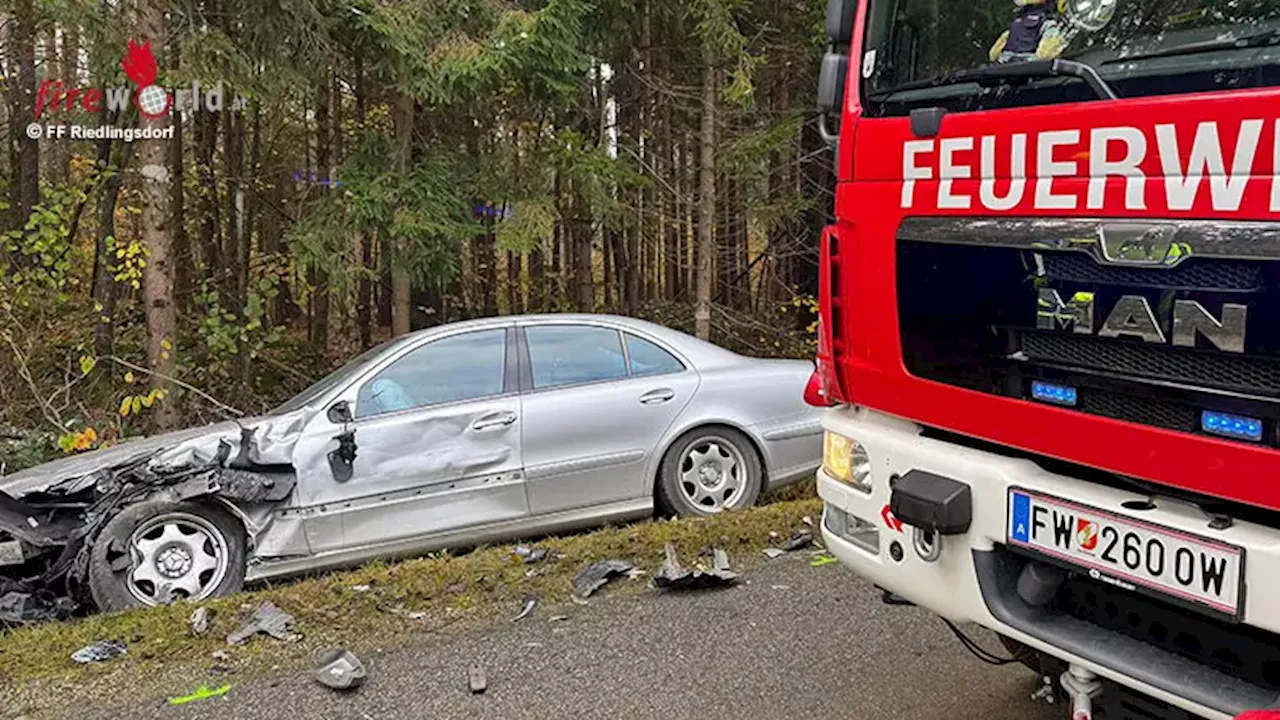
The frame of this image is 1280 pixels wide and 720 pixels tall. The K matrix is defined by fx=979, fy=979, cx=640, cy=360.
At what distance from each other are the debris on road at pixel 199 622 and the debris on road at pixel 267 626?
13 cm

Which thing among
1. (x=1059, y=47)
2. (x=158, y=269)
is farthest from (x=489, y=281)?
(x=1059, y=47)

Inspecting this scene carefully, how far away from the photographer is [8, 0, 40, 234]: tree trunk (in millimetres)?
12359

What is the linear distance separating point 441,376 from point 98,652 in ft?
7.39

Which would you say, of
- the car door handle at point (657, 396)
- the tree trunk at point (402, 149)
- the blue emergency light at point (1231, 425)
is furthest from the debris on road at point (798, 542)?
the tree trunk at point (402, 149)

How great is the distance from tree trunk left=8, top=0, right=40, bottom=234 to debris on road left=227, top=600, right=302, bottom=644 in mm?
9790

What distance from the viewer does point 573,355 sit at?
19.9 ft

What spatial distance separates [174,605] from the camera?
4727mm

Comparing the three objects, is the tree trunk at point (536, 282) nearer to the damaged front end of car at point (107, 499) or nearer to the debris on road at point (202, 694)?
the damaged front end of car at point (107, 499)

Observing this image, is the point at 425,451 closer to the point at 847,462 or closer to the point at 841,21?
the point at 847,462

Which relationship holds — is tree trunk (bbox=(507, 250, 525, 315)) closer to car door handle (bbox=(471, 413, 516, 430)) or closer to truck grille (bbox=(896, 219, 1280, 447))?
car door handle (bbox=(471, 413, 516, 430))

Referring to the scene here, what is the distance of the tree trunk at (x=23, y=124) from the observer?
487 inches

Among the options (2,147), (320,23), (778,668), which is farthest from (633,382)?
(2,147)

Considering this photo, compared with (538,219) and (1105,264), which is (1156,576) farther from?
(538,219)

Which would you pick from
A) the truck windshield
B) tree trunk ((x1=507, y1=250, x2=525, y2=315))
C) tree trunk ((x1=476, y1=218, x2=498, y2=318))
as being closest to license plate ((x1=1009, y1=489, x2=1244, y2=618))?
the truck windshield
